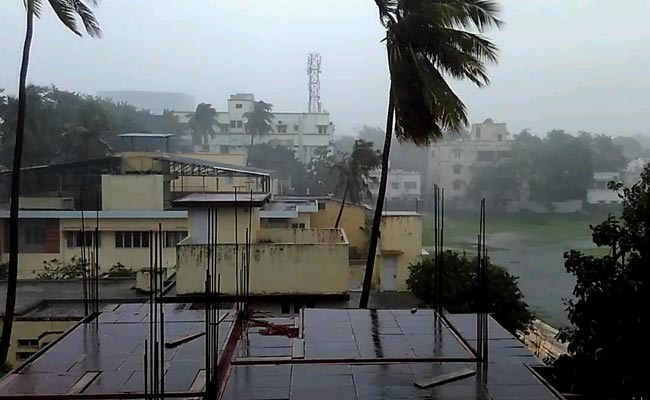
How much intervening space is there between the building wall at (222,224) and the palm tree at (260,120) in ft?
74.9

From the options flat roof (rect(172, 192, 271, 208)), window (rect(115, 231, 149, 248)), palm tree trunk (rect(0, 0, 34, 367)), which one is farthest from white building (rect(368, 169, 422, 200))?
palm tree trunk (rect(0, 0, 34, 367))

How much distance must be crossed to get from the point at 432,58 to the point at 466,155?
7038 mm

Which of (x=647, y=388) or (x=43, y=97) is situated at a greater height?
(x=43, y=97)

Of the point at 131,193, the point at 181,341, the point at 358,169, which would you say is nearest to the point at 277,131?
the point at 358,169

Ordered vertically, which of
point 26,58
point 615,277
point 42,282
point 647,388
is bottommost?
point 42,282

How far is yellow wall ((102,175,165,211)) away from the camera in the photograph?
798 inches

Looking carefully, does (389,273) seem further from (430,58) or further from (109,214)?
(430,58)

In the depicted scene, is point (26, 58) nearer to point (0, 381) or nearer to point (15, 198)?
point (15, 198)

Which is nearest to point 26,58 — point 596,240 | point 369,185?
point 596,240

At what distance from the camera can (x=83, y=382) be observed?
5.87m

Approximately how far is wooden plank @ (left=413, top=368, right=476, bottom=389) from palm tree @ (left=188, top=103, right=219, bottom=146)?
34153 millimetres

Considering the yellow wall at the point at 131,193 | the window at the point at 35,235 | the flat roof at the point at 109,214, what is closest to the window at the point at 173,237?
the flat roof at the point at 109,214

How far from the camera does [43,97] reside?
97.0 ft

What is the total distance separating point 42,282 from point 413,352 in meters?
13.9
